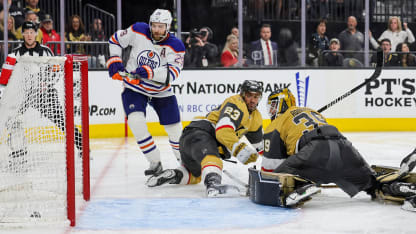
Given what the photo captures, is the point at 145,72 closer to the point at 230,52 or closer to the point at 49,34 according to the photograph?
the point at 49,34

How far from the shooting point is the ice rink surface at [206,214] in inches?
129

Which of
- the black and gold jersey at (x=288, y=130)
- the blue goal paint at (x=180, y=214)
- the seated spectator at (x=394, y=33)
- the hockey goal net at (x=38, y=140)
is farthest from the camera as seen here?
the seated spectator at (x=394, y=33)

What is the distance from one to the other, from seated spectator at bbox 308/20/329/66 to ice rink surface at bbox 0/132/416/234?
3636 mm

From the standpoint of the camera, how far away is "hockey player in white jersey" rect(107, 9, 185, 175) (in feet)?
15.9

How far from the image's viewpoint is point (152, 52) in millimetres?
4945

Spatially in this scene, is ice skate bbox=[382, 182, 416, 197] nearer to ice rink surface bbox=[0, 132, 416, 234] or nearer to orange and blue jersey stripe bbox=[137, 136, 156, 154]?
ice rink surface bbox=[0, 132, 416, 234]

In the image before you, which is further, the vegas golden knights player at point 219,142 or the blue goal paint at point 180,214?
the vegas golden knights player at point 219,142

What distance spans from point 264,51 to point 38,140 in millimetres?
4784

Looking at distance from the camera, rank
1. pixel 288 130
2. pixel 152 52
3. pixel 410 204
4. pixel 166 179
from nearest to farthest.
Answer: pixel 410 204
pixel 288 130
pixel 166 179
pixel 152 52

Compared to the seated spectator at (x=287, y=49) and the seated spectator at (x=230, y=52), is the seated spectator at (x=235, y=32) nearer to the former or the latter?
the seated spectator at (x=230, y=52)

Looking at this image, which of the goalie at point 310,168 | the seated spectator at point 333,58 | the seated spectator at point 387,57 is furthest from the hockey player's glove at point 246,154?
the seated spectator at point 387,57

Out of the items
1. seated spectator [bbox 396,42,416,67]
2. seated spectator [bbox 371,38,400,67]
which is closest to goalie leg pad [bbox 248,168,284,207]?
seated spectator [bbox 371,38,400,67]

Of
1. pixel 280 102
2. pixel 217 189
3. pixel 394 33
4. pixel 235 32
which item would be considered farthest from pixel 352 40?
pixel 217 189

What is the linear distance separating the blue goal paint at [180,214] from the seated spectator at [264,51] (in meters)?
4.37
